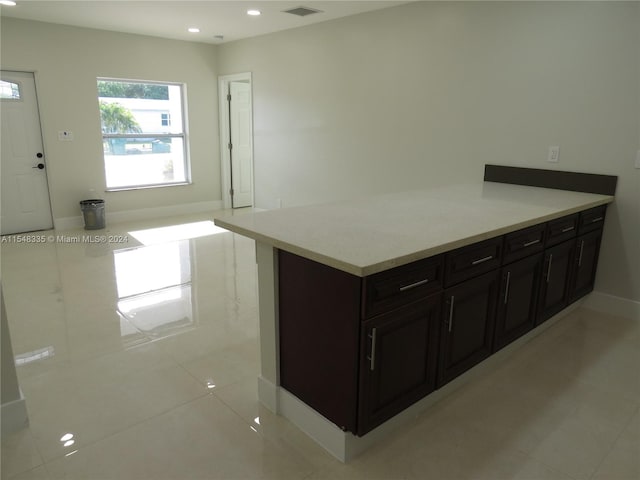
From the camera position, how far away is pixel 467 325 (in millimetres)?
2264

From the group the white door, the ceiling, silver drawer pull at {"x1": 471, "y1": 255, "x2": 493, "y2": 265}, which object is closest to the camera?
silver drawer pull at {"x1": 471, "y1": 255, "x2": 493, "y2": 265}

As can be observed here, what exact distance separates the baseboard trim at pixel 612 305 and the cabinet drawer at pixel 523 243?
4.21ft

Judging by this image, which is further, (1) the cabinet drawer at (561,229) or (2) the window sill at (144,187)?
(2) the window sill at (144,187)

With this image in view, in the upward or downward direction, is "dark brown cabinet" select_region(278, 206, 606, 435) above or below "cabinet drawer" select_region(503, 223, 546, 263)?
below

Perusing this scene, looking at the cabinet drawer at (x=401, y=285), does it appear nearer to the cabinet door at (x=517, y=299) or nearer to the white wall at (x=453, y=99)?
the cabinet door at (x=517, y=299)

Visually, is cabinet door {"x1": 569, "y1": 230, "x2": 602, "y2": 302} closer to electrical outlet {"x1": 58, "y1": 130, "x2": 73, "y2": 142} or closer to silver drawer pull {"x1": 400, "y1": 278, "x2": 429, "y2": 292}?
silver drawer pull {"x1": 400, "y1": 278, "x2": 429, "y2": 292}

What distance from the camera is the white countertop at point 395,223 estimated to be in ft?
5.80

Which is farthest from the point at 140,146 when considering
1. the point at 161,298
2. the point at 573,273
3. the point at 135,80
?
the point at 573,273

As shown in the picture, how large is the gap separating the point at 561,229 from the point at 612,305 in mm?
1121

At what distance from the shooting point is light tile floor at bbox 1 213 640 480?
6.29ft

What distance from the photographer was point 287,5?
454 cm

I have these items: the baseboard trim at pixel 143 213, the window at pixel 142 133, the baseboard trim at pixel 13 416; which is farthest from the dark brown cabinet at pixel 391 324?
the window at pixel 142 133

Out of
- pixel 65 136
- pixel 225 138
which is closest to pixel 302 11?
pixel 225 138

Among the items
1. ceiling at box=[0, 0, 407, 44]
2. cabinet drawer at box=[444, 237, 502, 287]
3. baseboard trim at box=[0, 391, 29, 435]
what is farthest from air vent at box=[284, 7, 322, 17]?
baseboard trim at box=[0, 391, 29, 435]
